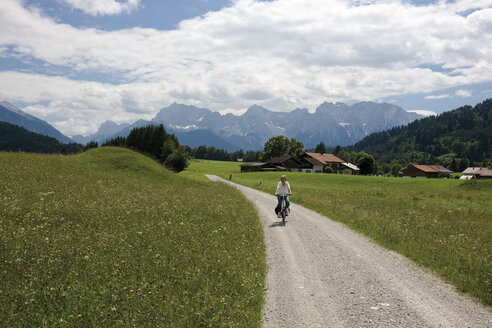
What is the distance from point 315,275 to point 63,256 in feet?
27.8

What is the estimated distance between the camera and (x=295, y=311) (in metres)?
7.75

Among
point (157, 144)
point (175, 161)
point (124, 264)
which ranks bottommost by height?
point (124, 264)

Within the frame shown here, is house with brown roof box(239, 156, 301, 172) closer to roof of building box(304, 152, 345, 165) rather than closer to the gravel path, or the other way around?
roof of building box(304, 152, 345, 165)

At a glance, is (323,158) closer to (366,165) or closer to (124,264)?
(366,165)

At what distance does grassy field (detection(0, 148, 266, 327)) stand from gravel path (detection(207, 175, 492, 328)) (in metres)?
0.76

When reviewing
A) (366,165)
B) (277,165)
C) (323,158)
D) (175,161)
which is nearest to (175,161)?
(175,161)

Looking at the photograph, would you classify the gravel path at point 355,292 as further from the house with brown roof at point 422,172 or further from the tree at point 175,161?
the house with brown roof at point 422,172

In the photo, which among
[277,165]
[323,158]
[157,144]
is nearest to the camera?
[157,144]

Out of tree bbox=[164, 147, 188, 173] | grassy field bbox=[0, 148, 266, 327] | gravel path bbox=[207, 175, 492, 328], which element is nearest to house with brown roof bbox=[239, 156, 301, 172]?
tree bbox=[164, 147, 188, 173]

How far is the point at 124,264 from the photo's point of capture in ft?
31.8

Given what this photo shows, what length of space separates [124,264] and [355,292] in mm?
7194

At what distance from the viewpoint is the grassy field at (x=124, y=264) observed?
7027 mm

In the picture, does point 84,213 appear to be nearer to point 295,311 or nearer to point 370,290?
point 295,311

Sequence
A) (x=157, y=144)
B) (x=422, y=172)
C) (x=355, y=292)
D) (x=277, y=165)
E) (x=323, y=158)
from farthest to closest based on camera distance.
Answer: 1. (x=422, y=172)
2. (x=323, y=158)
3. (x=277, y=165)
4. (x=157, y=144)
5. (x=355, y=292)
